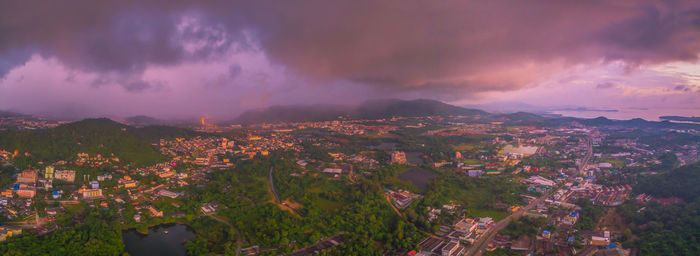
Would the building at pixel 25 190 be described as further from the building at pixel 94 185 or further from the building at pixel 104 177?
the building at pixel 104 177

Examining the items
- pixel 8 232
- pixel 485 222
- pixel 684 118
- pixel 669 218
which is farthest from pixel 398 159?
pixel 684 118

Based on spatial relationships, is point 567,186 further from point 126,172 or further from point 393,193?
point 126,172

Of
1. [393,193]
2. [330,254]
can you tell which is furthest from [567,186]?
[330,254]

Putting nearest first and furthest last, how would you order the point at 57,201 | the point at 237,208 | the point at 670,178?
the point at 57,201 < the point at 237,208 < the point at 670,178

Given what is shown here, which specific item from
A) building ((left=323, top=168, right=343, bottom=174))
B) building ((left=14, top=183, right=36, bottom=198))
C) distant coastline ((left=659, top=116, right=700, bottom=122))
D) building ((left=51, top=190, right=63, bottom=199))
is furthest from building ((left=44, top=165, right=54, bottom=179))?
distant coastline ((left=659, top=116, right=700, bottom=122))

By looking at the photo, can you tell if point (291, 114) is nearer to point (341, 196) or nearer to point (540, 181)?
point (341, 196)

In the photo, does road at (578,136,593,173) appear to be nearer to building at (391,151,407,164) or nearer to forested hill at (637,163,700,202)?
forested hill at (637,163,700,202)
